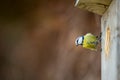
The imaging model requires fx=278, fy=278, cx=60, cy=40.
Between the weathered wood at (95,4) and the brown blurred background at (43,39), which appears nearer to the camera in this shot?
the weathered wood at (95,4)

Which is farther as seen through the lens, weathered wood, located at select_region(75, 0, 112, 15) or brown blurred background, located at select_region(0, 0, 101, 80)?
brown blurred background, located at select_region(0, 0, 101, 80)

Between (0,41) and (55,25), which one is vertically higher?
(55,25)

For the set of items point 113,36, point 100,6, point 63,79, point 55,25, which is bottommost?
point 63,79

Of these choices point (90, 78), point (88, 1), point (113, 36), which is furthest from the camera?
point (90, 78)

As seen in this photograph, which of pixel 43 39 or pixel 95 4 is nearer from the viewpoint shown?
pixel 95 4

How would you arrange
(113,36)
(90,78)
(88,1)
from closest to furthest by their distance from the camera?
(113,36) → (88,1) → (90,78)

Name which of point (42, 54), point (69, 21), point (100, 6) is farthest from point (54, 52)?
point (100, 6)

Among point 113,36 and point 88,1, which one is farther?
point 88,1

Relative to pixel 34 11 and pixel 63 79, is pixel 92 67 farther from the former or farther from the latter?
pixel 34 11
